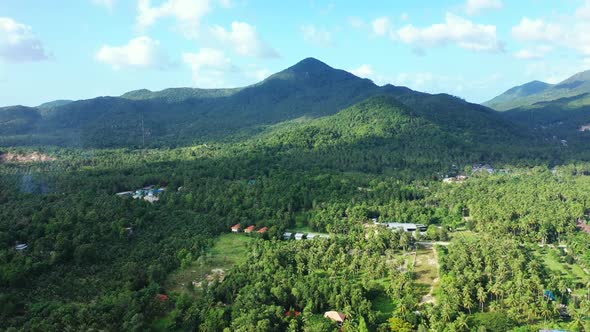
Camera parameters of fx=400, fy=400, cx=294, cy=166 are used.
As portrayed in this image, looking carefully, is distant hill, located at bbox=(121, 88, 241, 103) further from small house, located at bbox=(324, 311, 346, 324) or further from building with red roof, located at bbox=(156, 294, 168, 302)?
small house, located at bbox=(324, 311, 346, 324)

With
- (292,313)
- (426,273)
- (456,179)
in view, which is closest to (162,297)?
(292,313)

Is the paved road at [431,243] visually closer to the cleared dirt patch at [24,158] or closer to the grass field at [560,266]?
the grass field at [560,266]

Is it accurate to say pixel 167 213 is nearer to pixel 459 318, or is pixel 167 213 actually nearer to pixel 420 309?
pixel 420 309

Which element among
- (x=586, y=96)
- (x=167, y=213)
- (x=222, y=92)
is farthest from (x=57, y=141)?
(x=586, y=96)

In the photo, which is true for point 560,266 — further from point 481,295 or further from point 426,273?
point 481,295

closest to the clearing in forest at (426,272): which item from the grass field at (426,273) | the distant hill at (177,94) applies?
the grass field at (426,273)
